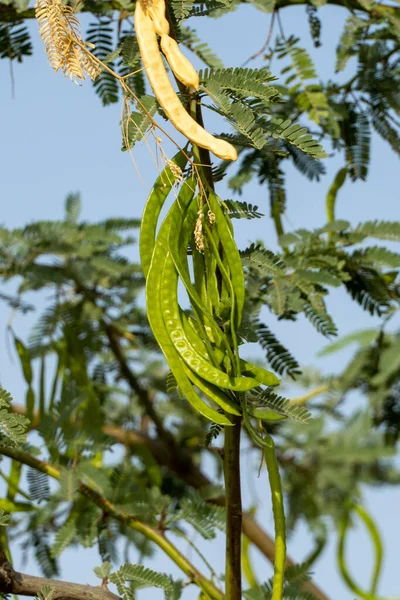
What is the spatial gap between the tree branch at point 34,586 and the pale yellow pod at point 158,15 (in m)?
0.65

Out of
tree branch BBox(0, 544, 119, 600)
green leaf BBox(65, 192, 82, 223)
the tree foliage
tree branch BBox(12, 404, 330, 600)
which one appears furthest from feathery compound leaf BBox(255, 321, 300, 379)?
green leaf BBox(65, 192, 82, 223)

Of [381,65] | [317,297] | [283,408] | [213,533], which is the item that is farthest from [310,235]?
[283,408]

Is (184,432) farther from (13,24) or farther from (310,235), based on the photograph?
(13,24)

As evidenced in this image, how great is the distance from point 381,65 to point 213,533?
1.16 m

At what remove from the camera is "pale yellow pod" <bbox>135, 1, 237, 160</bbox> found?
113 cm

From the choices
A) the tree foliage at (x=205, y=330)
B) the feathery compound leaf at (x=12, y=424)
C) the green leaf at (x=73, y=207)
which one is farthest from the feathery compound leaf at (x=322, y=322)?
the green leaf at (x=73, y=207)

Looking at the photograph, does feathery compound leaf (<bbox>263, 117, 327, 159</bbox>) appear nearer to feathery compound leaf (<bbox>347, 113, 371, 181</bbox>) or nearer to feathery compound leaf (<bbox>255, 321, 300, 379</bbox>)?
feathery compound leaf (<bbox>255, 321, 300, 379</bbox>)

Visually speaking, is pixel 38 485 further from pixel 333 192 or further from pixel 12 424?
pixel 333 192

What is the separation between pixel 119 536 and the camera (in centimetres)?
244

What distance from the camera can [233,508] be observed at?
4.20ft

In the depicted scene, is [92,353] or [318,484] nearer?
[92,353]

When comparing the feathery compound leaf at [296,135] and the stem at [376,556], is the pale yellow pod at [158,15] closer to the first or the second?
the feathery compound leaf at [296,135]

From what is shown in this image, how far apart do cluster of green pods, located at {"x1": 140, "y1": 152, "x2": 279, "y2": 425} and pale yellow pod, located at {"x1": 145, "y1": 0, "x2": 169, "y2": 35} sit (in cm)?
15

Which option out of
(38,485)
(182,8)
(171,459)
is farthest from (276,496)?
(171,459)
